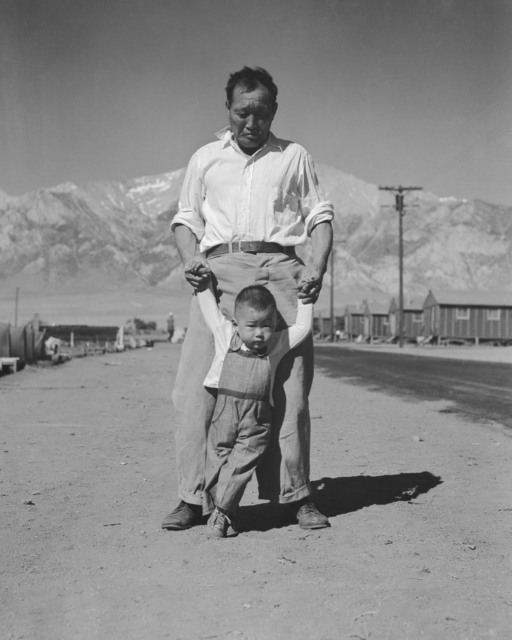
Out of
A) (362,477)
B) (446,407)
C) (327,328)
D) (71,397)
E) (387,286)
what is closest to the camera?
(362,477)

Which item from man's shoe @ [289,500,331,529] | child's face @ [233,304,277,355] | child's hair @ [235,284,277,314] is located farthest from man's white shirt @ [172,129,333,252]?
man's shoe @ [289,500,331,529]

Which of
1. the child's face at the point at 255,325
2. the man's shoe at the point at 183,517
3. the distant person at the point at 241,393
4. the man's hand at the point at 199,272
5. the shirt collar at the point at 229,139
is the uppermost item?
the shirt collar at the point at 229,139

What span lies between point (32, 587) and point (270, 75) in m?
2.61

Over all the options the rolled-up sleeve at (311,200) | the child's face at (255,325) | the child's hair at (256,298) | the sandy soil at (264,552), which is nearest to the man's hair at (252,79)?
the rolled-up sleeve at (311,200)

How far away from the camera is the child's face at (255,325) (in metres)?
3.97

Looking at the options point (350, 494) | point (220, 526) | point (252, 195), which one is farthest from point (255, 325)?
point (350, 494)

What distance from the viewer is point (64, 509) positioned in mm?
4715

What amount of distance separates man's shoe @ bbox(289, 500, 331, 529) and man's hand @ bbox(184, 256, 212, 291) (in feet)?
3.85

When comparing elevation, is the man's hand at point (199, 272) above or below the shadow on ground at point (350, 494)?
above

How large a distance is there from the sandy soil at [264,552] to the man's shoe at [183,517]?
0.07m

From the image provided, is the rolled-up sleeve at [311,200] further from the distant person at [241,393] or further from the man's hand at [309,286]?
the distant person at [241,393]

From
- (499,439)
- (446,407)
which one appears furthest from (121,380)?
(499,439)

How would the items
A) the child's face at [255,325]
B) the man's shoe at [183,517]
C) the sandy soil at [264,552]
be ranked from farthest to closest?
the man's shoe at [183,517], the child's face at [255,325], the sandy soil at [264,552]

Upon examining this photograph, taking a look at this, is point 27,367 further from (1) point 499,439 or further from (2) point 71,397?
(1) point 499,439
